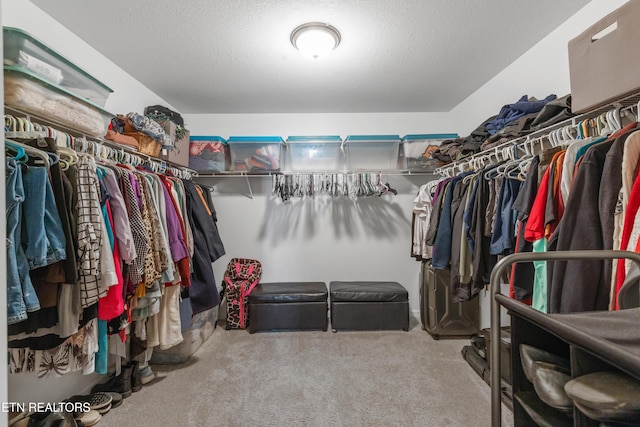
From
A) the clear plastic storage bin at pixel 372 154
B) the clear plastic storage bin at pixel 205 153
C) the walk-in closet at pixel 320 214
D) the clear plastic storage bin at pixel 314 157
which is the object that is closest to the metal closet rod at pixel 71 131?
the walk-in closet at pixel 320 214

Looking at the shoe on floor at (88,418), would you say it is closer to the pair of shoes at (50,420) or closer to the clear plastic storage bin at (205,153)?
the pair of shoes at (50,420)

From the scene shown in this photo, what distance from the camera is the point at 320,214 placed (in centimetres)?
299

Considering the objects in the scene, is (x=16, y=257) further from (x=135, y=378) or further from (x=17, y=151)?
(x=135, y=378)

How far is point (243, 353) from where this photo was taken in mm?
2246

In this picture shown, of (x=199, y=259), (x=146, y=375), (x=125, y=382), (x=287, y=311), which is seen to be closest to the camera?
(x=125, y=382)

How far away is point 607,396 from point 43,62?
2097 mm

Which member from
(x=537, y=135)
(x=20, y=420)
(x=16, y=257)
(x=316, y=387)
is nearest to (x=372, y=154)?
(x=537, y=135)

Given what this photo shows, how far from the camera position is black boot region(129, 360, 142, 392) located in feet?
5.87

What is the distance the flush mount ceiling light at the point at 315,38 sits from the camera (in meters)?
1.61

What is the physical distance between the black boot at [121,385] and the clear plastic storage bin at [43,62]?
171cm

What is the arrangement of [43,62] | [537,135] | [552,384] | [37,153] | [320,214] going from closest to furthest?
[552,384] < [37,153] < [43,62] < [537,135] < [320,214]

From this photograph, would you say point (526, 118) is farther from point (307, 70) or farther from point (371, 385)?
point (371, 385)

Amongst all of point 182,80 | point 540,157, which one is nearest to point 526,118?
point 540,157

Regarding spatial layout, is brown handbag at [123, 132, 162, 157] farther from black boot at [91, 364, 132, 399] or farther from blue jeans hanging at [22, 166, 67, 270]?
black boot at [91, 364, 132, 399]
